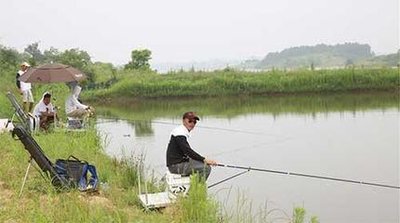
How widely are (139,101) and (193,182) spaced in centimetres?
2133

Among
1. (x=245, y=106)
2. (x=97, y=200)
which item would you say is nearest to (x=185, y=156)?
(x=97, y=200)

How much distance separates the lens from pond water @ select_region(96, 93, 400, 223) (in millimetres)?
7043

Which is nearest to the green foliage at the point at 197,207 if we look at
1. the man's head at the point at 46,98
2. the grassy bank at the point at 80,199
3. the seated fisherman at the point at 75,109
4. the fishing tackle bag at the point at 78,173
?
the grassy bank at the point at 80,199

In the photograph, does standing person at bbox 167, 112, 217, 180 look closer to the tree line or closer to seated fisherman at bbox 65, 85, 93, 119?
seated fisherman at bbox 65, 85, 93, 119

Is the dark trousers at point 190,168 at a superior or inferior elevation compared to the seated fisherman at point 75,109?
inferior

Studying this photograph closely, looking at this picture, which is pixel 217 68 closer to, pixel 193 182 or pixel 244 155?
pixel 244 155

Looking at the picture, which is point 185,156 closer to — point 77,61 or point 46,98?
point 46,98

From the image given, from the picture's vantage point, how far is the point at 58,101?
15.0m

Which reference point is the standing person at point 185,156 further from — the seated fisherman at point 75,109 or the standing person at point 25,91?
the standing person at point 25,91

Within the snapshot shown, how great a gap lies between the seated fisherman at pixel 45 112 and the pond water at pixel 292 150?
1018 mm

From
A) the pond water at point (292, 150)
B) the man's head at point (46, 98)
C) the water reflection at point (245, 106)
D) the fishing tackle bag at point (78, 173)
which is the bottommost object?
the pond water at point (292, 150)

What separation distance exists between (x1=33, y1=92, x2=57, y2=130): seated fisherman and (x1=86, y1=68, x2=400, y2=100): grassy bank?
653 inches

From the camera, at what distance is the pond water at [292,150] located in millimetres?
7043

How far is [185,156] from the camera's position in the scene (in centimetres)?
585
